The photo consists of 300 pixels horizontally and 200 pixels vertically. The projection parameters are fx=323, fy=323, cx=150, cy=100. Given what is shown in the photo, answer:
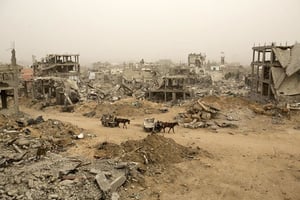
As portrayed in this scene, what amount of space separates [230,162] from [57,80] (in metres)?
24.1

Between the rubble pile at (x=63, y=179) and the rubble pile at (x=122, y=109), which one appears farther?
the rubble pile at (x=122, y=109)

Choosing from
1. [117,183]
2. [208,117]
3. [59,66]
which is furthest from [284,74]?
[59,66]

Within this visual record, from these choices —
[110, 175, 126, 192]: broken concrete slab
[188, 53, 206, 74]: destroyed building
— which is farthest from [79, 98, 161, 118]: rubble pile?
[188, 53, 206, 74]: destroyed building

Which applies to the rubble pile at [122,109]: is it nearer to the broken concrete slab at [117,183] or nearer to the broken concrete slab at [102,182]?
the broken concrete slab at [117,183]

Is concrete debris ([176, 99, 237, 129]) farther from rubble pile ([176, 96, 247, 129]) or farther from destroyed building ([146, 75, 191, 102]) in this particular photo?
destroyed building ([146, 75, 191, 102])

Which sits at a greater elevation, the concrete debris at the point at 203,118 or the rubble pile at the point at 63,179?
the concrete debris at the point at 203,118

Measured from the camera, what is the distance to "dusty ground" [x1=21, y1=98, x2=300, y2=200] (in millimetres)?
12117

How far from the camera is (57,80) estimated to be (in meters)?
34.6

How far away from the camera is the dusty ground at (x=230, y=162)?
12117mm

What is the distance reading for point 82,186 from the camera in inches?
457

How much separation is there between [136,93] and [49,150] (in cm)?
2496

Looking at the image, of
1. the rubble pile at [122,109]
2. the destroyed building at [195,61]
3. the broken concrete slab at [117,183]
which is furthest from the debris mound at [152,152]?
the destroyed building at [195,61]

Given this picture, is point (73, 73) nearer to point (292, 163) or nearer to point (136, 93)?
point (136, 93)

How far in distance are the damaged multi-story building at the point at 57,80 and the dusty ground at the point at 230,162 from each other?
9.41 m
